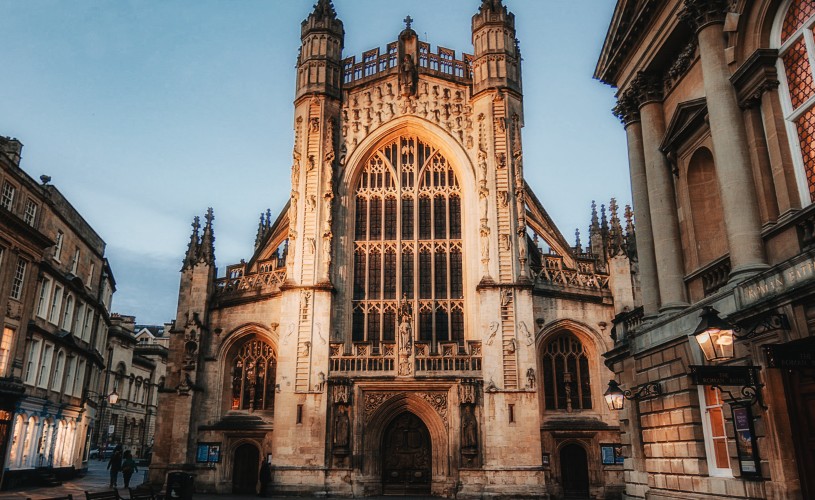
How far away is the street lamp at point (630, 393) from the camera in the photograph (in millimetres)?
14101

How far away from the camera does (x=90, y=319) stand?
35.7 metres

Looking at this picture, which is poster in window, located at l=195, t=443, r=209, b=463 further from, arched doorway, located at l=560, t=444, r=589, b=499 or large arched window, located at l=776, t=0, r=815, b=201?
large arched window, located at l=776, t=0, r=815, b=201

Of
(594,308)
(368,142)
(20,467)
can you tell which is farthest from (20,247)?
(594,308)

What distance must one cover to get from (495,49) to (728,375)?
2217 centimetres

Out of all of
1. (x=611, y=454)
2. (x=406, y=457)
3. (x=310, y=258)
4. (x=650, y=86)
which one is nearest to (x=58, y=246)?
(x=310, y=258)

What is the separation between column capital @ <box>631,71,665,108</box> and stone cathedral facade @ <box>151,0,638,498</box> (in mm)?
11634

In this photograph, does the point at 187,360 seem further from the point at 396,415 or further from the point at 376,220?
the point at 376,220

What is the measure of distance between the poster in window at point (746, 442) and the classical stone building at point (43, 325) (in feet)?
78.5

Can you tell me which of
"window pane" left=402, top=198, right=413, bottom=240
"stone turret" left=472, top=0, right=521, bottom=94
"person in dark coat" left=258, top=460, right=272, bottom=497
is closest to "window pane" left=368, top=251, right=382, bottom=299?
"window pane" left=402, top=198, right=413, bottom=240

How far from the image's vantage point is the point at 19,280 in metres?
26.3

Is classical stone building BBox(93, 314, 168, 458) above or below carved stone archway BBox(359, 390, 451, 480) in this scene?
above

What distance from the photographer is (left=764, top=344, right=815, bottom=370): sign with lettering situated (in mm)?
9758

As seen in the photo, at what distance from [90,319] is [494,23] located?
25.8m

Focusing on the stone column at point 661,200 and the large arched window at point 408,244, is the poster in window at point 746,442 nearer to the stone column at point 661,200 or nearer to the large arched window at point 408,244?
the stone column at point 661,200
